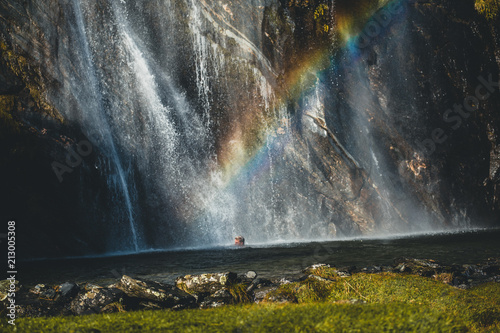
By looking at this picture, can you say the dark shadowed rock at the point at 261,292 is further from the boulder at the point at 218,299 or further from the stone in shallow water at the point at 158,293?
the stone in shallow water at the point at 158,293

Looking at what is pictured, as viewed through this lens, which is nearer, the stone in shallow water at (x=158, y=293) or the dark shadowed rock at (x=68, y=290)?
the stone in shallow water at (x=158, y=293)

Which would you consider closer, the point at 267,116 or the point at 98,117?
the point at 98,117

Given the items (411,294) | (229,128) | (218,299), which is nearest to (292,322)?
(411,294)

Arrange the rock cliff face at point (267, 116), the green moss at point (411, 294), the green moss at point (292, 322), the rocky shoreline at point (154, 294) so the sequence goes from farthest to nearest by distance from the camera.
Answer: the rock cliff face at point (267, 116) < the rocky shoreline at point (154, 294) < the green moss at point (411, 294) < the green moss at point (292, 322)

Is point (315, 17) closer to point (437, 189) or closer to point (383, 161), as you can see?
point (383, 161)

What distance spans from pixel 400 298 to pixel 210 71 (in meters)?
23.7

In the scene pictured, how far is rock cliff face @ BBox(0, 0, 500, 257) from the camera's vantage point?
24812 millimetres

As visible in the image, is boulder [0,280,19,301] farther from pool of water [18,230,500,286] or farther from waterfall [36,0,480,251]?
waterfall [36,0,480,251]

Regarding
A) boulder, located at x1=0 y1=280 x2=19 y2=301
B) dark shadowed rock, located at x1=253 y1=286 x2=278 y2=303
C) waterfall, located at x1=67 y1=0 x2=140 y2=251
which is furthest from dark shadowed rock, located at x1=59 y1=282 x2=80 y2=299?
waterfall, located at x1=67 y1=0 x2=140 y2=251

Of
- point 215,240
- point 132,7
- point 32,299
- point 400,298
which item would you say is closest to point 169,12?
point 132,7

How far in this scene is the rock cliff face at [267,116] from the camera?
24.8 m

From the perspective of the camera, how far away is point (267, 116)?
28.5 m

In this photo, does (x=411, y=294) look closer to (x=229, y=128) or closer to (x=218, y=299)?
(x=218, y=299)

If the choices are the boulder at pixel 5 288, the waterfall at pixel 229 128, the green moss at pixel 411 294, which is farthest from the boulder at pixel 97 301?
the waterfall at pixel 229 128
